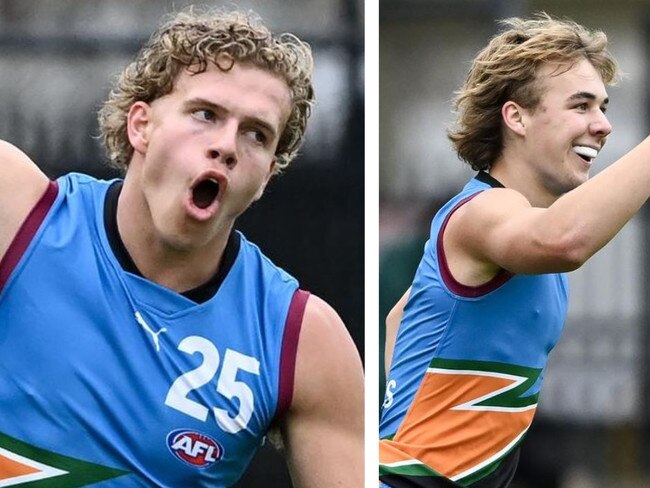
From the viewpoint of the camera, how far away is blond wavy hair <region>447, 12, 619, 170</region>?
2383mm

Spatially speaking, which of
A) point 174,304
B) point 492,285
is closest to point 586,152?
point 492,285

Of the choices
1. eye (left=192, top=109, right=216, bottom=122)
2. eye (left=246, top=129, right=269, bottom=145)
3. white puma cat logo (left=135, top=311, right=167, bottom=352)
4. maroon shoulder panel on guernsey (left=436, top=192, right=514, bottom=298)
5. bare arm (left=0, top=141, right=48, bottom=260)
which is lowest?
white puma cat logo (left=135, top=311, right=167, bottom=352)

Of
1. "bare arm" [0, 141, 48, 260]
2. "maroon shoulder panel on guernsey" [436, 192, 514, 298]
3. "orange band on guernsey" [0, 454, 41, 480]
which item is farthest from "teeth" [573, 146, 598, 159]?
"orange band on guernsey" [0, 454, 41, 480]

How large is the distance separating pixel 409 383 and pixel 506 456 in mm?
256

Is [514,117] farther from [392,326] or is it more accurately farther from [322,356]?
[322,356]

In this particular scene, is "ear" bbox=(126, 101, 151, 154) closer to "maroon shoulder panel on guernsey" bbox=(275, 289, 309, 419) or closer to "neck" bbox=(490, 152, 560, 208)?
"maroon shoulder panel on guernsey" bbox=(275, 289, 309, 419)

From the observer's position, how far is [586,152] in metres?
2.35

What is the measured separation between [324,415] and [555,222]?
61 cm

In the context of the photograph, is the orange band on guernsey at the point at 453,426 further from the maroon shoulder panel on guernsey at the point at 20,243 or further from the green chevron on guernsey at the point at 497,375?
the maroon shoulder panel on guernsey at the point at 20,243

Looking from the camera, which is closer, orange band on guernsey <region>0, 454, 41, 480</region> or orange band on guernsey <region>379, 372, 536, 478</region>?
orange band on guernsey <region>0, 454, 41, 480</region>

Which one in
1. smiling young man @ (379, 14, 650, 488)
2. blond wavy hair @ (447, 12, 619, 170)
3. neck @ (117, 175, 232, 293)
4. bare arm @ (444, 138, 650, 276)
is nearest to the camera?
bare arm @ (444, 138, 650, 276)

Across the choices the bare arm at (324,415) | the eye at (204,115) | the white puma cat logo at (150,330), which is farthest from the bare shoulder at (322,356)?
the eye at (204,115)

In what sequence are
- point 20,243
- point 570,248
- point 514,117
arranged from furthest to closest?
point 514,117 < point 20,243 < point 570,248

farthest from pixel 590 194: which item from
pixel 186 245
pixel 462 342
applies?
pixel 186 245
